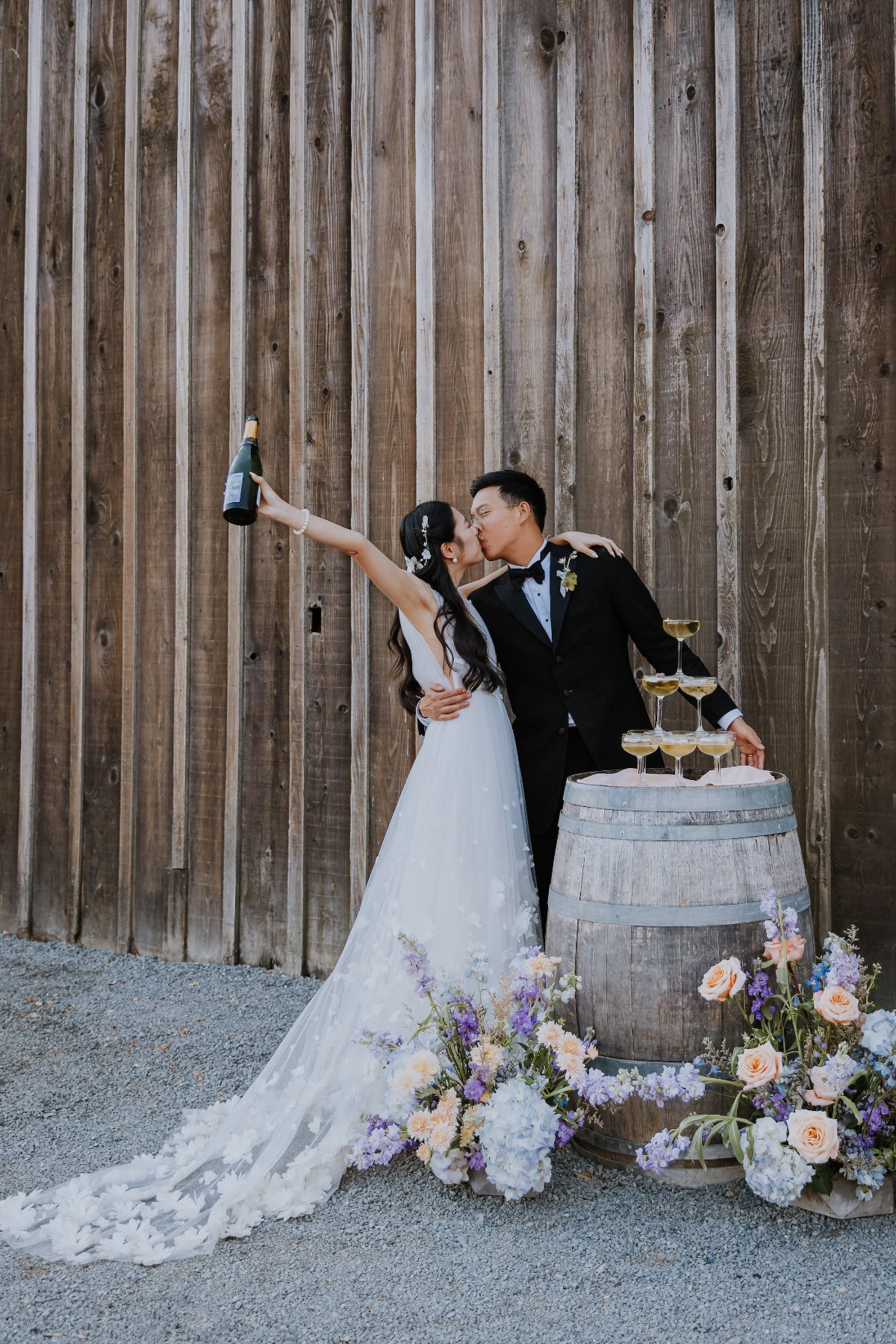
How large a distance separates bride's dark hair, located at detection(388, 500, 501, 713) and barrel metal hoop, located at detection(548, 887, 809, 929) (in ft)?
2.63

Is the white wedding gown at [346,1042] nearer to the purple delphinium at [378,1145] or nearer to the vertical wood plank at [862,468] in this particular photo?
the purple delphinium at [378,1145]

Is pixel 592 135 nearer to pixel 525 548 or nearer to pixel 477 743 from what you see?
pixel 525 548

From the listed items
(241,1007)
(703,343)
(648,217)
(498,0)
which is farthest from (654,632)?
(498,0)

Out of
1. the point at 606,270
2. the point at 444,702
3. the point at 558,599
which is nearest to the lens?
the point at 444,702

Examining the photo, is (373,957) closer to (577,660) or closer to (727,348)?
(577,660)

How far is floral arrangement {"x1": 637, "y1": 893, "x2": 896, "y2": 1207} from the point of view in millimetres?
2180

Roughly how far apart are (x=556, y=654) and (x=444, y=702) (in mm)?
348

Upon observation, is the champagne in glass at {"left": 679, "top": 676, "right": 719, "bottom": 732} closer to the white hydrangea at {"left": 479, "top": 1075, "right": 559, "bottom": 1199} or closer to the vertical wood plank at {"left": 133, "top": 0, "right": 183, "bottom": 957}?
the white hydrangea at {"left": 479, "top": 1075, "right": 559, "bottom": 1199}

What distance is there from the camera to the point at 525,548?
3.24m

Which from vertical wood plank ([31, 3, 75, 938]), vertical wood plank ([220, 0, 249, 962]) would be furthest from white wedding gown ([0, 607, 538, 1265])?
vertical wood plank ([31, 3, 75, 938])

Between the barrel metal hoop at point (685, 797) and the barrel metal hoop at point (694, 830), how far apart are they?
0.11 feet

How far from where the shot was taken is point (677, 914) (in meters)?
2.38

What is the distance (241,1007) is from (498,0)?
11.3ft

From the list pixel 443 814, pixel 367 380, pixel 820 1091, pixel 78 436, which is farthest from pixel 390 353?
pixel 820 1091
